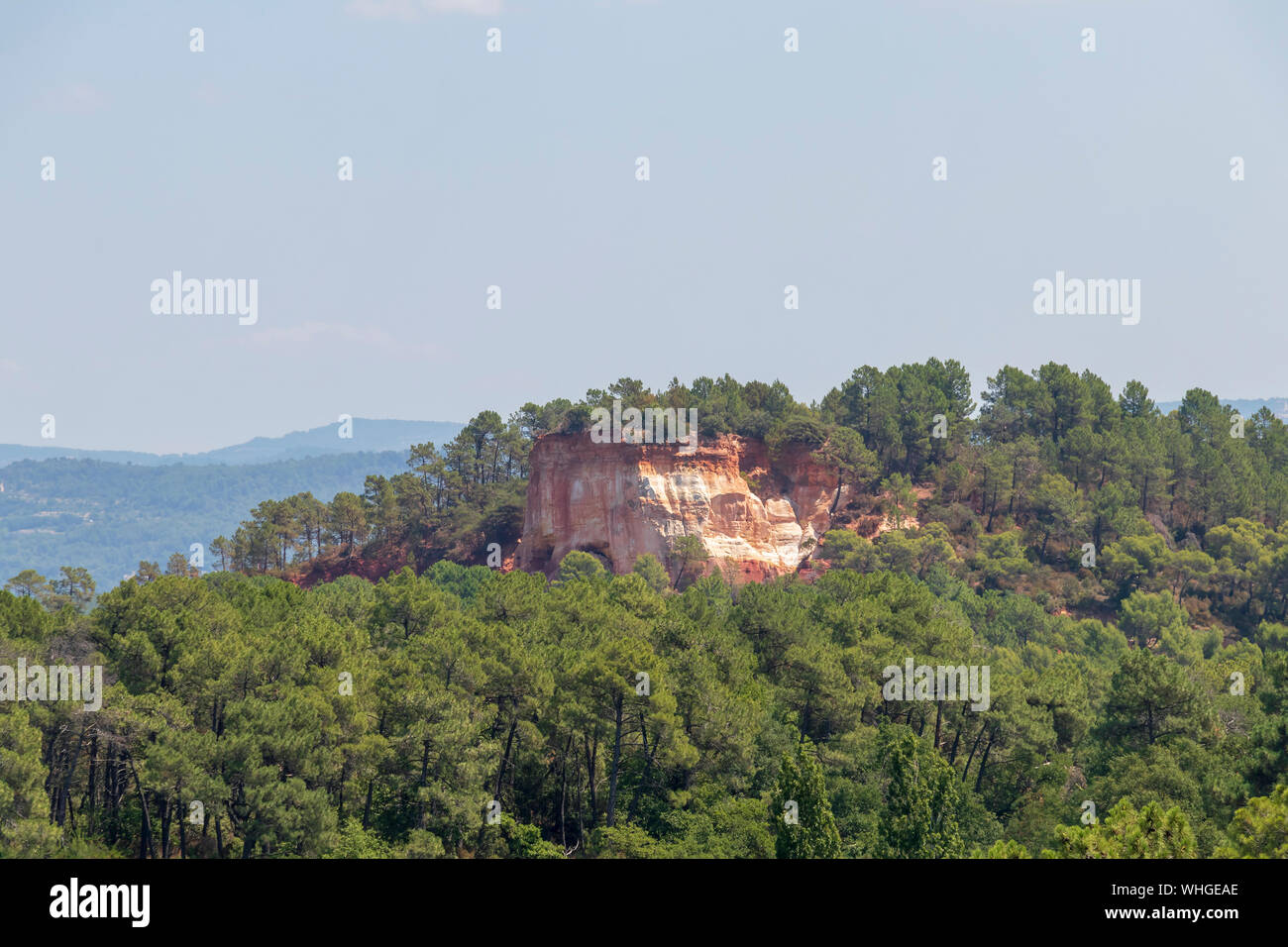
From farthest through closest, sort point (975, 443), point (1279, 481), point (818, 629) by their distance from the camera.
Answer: point (975, 443), point (1279, 481), point (818, 629)

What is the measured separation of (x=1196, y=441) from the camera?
93.4 metres

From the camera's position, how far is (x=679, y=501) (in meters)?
86.7

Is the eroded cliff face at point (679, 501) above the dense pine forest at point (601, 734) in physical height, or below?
above

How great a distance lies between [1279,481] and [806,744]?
2630 inches

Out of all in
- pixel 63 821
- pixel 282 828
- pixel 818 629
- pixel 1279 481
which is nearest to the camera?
pixel 282 828

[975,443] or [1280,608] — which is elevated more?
[975,443]

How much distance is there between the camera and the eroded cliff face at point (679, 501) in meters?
86.4

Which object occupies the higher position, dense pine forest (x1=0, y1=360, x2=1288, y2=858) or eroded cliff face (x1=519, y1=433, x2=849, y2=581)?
eroded cliff face (x1=519, y1=433, x2=849, y2=581)

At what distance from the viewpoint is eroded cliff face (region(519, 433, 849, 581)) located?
3403 inches

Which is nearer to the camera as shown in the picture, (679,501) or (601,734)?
(601,734)

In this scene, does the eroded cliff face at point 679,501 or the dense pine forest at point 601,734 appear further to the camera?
the eroded cliff face at point 679,501

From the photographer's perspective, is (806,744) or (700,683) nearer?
(806,744)

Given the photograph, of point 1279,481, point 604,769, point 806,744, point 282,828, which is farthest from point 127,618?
point 1279,481
